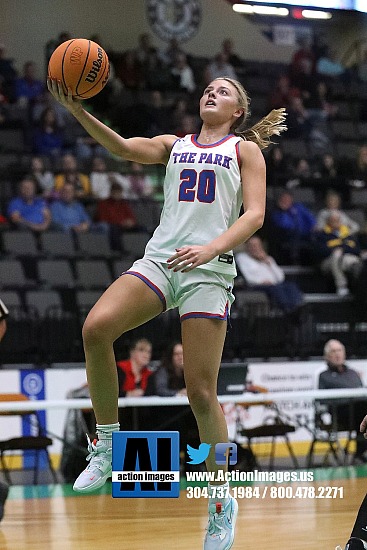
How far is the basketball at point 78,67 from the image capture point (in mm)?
4672

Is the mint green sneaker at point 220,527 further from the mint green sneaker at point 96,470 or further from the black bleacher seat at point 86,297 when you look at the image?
the black bleacher seat at point 86,297

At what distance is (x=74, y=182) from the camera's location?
41.4 ft

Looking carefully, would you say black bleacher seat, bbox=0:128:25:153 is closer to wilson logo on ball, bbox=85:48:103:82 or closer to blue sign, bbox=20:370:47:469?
blue sign, bbox=20:370:47:469

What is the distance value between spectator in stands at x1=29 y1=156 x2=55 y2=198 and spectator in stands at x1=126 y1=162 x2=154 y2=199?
1.10 metres

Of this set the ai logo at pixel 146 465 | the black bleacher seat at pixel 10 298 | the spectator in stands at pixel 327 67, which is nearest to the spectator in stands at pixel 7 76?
the black bleacher seat at pixel 10 298

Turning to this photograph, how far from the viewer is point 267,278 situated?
11.8 m

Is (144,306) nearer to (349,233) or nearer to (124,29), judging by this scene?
(349,233)

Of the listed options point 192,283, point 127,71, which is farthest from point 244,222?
point 127,71

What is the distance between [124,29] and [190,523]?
1157cm

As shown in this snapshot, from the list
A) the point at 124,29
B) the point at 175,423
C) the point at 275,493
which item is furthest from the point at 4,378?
the point at 124,29

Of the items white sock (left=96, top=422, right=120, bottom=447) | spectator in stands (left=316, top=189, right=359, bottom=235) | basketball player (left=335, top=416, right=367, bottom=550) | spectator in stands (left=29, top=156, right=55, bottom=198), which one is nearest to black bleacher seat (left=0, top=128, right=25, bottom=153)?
spectator in stands (left=29, top=156, right=55, bottom=198)

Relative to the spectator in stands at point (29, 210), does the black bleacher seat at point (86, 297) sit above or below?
below

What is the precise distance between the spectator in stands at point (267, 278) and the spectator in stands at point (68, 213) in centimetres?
194

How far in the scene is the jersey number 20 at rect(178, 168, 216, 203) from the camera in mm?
4801
